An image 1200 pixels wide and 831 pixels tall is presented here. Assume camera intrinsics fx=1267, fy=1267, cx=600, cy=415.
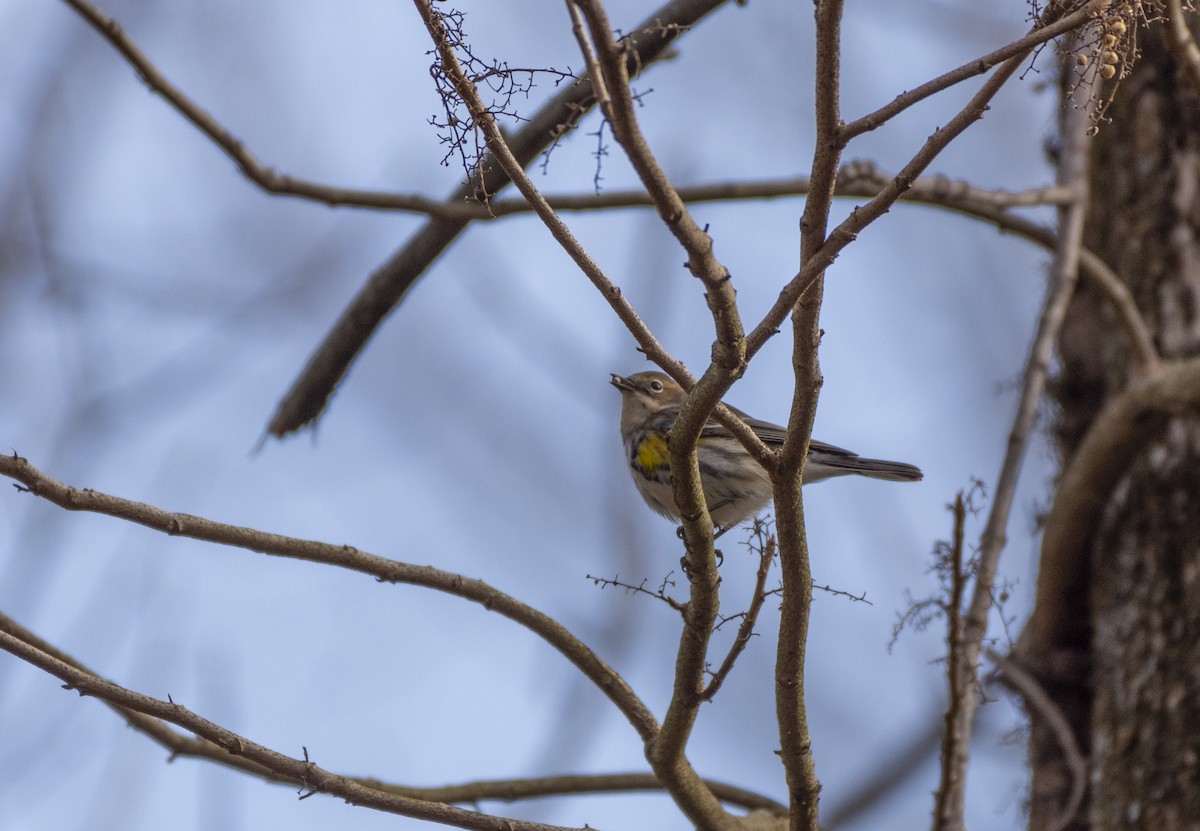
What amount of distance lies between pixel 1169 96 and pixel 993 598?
282 centimetres

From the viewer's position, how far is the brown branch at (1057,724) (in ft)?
14.9

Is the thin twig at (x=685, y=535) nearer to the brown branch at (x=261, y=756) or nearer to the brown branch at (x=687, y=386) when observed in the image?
the brown branch at (x=687, y=386)

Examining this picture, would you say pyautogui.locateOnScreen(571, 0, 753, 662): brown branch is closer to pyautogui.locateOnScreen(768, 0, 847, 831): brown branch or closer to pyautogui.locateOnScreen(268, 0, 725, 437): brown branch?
pyautogui.locateOnScreen(768, 0, 847, 831): brown branch

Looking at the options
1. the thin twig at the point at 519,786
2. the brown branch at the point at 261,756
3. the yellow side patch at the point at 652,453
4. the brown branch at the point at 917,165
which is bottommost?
the brown branch at the point at 261,756

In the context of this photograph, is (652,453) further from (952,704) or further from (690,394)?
(690,394)

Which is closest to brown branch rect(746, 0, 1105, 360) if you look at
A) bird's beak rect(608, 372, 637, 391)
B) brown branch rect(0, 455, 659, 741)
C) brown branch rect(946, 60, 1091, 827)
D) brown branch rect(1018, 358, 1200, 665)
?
brown branch rect(0, 455, 659, 741)

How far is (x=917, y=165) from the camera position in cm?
220

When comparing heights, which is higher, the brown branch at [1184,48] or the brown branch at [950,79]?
the brown branch at [1184,48]

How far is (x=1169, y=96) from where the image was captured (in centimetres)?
543

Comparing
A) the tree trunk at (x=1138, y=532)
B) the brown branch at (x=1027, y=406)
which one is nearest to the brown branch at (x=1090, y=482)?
the tree trunk at (x=1138, y=532)

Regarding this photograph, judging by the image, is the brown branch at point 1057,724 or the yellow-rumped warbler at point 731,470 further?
the yellow-rumped warbler at point 731,470

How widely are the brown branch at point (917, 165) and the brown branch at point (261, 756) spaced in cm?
145

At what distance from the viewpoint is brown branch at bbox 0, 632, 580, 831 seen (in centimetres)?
267

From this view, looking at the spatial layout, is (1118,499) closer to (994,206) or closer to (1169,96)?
(994,206)
